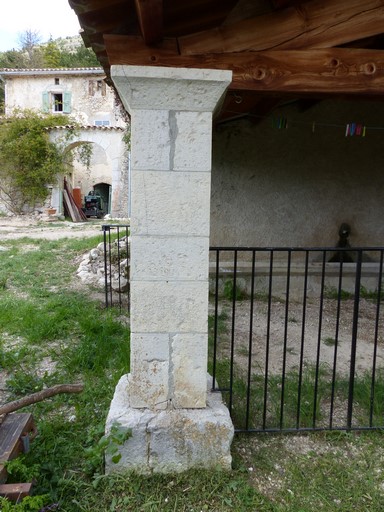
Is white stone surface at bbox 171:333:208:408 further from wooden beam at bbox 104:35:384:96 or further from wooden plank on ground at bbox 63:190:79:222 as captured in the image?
wooden plank on ground at bbox 63:190:79:222

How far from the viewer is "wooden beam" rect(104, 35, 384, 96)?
2.05m

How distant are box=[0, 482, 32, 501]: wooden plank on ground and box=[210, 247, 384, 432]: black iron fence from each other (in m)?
1.14

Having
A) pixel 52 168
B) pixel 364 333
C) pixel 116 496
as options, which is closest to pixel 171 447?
pixel 116 496

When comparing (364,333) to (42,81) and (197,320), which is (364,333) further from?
(42,81)

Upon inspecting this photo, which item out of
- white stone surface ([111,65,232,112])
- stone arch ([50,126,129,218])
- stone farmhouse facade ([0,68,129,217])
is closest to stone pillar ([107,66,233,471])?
white stone surface ([111,65,232,112])

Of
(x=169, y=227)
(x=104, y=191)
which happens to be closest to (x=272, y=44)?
(x=169, y=227)

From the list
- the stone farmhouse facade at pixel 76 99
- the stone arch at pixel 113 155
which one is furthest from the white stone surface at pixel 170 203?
the stone farmhouse facade at pixel 76 99

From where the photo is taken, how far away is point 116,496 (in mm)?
2074

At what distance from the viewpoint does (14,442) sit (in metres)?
2.08

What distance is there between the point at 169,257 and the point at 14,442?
48.7 inches

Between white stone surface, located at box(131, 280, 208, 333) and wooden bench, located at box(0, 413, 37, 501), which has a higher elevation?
white stone surface, located at box(131, 280, 208, 333)

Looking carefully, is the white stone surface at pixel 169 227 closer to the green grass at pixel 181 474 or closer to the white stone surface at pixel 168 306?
the white stone surface at pixel 168 306

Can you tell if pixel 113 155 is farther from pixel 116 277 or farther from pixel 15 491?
pixel 15 491

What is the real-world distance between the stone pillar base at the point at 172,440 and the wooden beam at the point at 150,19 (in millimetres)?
1948
